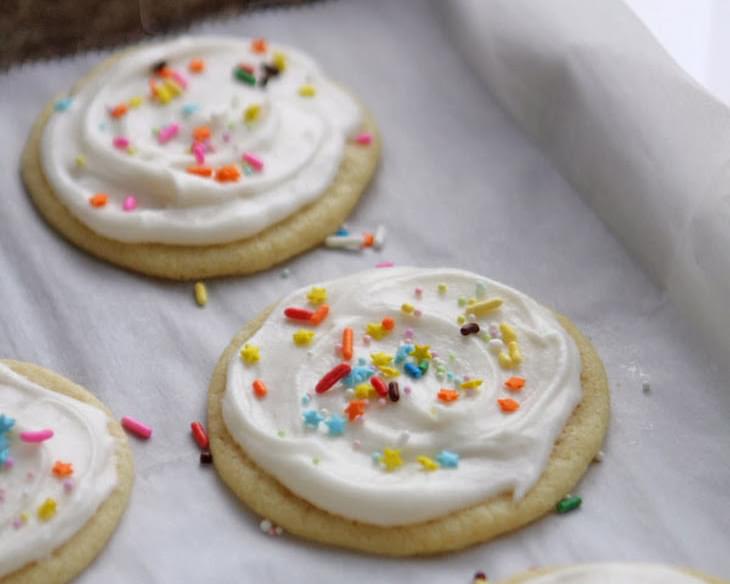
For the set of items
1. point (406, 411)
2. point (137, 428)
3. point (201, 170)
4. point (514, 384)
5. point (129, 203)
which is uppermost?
point (514, 384)

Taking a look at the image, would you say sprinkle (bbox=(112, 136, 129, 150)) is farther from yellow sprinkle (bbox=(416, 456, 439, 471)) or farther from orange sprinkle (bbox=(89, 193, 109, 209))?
yellow sprinkle (bbox=(416, 456, 439, 471))

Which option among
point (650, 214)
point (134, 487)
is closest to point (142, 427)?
point (134, 487)

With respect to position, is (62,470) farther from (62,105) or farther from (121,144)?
(62,105)

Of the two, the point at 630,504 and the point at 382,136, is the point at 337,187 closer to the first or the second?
the point at 382,136

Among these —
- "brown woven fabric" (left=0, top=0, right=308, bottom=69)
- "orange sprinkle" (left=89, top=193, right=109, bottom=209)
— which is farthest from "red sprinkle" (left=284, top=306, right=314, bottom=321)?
"brown woven fabric" (left=0, top=0, right=308, bottom=69)

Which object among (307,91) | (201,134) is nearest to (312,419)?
(201,134)
